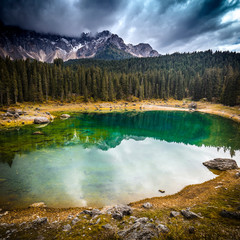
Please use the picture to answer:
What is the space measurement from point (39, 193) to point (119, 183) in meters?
8.28

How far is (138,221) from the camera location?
29.5 feet

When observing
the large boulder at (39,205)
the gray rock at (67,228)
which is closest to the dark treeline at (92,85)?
the large boulder at (39,205)

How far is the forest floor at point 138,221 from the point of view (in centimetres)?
750

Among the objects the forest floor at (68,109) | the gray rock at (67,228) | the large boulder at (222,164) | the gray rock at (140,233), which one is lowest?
the large boulder at (222,164)

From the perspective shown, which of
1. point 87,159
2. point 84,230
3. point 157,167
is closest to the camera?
point 84,230

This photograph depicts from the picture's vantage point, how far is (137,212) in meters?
10.7

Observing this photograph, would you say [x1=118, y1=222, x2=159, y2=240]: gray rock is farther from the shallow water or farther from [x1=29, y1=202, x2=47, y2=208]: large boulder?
[x1=29, y1=202, x2=47, y2=208]: large boulder

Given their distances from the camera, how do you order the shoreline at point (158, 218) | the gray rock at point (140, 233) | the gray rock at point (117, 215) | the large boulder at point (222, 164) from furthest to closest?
the large boulder at point (222, 164), the gray rock at point (117, 215), the shoreline at point (158, 218), the gray rock at point (140, 233)

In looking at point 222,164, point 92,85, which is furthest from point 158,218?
point 92,85

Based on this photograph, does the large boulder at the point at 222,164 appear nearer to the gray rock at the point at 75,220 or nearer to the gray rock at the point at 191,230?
the gray rock at the point at 191,230

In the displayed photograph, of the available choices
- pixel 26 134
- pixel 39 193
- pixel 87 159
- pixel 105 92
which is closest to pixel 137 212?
pixel 39 193

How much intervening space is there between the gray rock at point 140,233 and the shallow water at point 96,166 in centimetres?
596

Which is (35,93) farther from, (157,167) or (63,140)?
(157,167)

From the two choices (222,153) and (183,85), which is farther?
(183,85)
